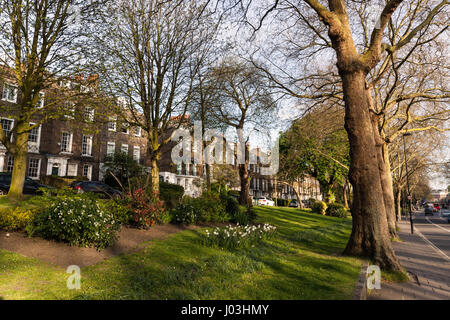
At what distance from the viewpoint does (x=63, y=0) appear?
11398mm

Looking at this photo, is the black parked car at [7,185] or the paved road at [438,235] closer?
the paved road at [438,235]

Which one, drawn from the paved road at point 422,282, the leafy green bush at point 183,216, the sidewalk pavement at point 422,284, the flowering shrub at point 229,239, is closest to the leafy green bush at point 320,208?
the paved road at point 422,282

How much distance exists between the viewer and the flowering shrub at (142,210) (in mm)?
9875

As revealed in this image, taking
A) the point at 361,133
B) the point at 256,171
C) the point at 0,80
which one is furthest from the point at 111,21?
the point at 256,171

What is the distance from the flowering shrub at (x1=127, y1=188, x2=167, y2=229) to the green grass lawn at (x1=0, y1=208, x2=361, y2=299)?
209 centimetres

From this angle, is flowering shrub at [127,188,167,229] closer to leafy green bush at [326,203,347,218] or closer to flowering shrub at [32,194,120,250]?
flowering shrub at [32,194,120,250]

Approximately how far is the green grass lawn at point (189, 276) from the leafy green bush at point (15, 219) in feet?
4.56

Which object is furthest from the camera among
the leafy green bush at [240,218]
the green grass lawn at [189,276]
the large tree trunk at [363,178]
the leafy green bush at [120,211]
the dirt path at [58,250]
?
the leafy green bush at [240,218]

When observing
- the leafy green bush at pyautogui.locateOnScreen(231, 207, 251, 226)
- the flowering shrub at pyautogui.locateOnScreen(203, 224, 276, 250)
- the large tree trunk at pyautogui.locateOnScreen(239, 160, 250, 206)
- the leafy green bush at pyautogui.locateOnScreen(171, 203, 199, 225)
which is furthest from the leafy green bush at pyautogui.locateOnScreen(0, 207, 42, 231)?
the large tree trunk at pyautogui.locateOnScreen(239, 160, 250, 206)

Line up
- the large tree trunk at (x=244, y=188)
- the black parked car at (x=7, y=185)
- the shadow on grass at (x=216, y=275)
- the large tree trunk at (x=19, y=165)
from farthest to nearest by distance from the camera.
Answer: the large tree trunk at (x=244, y=188), the black parked car at (x=7, y=185), the large tree trunk at (x=19, y=165), the shadow on grass at (x=216, y=275)

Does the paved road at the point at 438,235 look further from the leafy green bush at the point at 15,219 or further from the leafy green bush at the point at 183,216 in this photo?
the leafy green bush at the point at 15,219

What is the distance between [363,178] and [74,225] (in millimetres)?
7836

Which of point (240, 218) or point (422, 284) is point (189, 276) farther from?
point (240, 218)

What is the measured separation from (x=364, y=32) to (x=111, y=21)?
12658 mm
